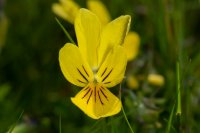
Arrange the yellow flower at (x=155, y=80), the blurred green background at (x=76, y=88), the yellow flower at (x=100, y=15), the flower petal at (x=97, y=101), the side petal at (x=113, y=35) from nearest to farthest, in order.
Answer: the flower petal at (x=97, y=101)
the side petal at (x=113, y=35)
the blurred green background at (x=76, y=88)
the yellow flower at (x=100, y=15)
the yellow flower at (x=155, y=80)

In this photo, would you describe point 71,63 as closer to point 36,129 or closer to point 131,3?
point 36,129

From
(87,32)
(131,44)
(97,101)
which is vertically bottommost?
(131,44)

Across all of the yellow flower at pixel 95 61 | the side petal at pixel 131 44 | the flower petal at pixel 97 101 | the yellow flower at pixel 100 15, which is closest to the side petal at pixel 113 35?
the yellow flower at pixel 95 61

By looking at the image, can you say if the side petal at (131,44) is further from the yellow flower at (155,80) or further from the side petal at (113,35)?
the side petal at (113,35)

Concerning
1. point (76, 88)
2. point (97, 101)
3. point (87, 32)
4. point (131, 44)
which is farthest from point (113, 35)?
point (131, 44)

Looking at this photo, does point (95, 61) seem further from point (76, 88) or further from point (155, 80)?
point (155, 80)

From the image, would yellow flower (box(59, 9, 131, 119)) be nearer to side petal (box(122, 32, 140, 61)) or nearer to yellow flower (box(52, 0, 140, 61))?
yellow flower (box(52, 0, 140, 61))

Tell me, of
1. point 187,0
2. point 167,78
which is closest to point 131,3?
point 187,0
